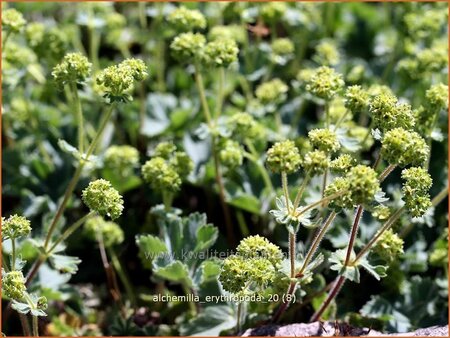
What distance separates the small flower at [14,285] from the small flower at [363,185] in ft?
4.18

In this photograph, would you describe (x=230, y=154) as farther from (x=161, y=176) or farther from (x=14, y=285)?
(x=14, y=285)

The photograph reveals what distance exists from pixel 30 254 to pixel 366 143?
5.62ft

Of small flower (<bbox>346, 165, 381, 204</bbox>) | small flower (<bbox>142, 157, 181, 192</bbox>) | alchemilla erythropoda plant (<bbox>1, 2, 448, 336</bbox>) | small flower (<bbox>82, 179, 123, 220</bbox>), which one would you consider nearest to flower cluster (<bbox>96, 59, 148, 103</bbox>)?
alchemilla erythropoda plant (<bbox>1, 2, 448, 336</bbox>)

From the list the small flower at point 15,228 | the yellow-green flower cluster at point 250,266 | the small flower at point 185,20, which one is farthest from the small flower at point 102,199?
the small flower at point 185,20

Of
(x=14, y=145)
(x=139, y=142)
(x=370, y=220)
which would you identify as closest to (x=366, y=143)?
(x=370, y=220)

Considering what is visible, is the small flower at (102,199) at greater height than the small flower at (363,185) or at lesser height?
lesser

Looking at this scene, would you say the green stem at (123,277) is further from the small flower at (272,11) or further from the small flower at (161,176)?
the small flower at (272,11)

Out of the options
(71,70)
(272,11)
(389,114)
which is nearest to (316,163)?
(389,114)

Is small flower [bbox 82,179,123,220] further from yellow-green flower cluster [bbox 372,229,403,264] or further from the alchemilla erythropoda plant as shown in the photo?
yellow-green flower cluster [bbox 372,229,403,264]

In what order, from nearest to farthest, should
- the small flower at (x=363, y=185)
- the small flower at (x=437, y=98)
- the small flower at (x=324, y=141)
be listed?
the small flower at (x=363, y=185)
the small flower at (x=324, y=141)
the small flower at (x=437, y=98)

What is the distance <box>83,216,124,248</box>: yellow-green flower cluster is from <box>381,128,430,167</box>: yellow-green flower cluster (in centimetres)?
162

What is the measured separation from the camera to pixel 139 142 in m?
4.60

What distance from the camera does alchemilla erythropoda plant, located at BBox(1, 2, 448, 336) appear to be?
112 inches

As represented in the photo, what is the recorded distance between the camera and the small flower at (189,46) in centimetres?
353
